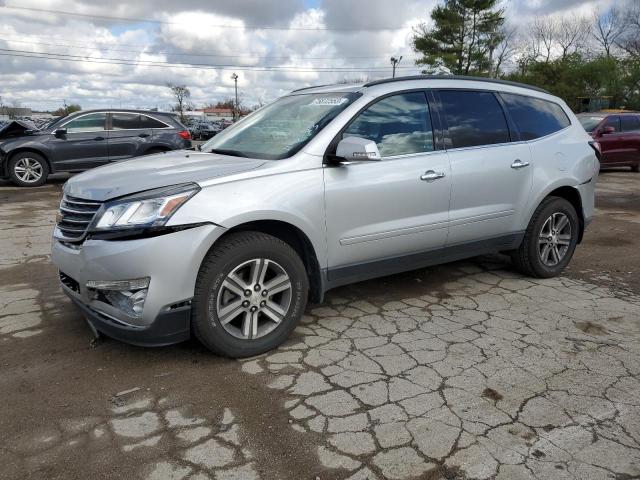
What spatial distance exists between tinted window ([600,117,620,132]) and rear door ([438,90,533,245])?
36.6 feet

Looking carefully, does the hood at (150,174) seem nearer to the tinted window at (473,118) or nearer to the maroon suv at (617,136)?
the tinted window at (473,118)

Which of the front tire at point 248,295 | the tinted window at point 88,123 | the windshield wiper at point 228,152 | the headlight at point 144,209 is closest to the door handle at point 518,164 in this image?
the front tire at point 248,295

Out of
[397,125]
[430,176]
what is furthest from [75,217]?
[430,176]

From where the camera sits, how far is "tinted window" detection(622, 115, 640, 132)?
46.2ft

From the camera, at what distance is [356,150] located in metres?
3.34

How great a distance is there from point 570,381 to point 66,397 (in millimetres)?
2844

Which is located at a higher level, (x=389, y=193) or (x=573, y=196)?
(x=389, y=193)

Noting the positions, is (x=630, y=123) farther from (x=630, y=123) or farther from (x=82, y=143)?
(x=82, y=143)

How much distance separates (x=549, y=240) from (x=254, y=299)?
3.07 metres

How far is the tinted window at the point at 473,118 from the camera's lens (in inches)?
164

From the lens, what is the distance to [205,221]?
297 centimetres

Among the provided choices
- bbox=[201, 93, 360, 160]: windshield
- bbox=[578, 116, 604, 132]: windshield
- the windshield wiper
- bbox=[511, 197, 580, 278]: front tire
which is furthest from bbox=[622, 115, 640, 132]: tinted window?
the windshield wiper

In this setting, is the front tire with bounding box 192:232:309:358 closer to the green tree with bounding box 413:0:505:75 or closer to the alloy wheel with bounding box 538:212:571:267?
the alloy wheel with bounding box 538:212:571:267

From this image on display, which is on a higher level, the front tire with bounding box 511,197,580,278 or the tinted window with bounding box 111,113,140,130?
the tinted window with bounding box 111,113,140,130
